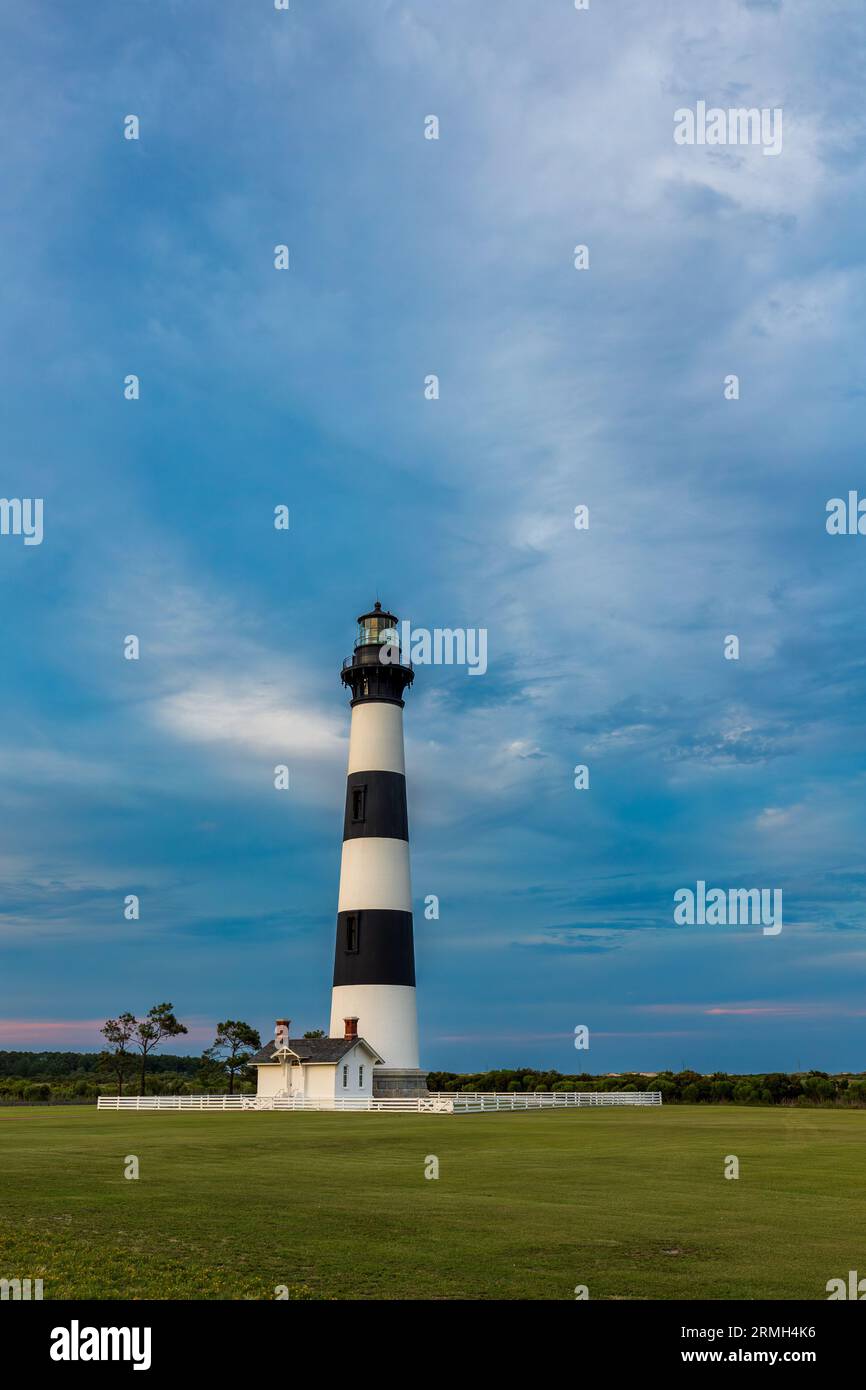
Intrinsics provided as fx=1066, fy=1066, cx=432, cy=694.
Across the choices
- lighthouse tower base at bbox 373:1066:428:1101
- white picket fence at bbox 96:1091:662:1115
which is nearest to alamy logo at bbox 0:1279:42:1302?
white picket fence at bbox 96:1091:662:1115

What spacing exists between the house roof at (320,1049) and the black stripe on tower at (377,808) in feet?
32.2

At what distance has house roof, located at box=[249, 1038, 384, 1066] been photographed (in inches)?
1955

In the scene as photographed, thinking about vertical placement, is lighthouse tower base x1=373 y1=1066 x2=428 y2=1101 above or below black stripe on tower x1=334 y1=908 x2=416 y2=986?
below

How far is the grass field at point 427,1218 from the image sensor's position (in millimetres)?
11422

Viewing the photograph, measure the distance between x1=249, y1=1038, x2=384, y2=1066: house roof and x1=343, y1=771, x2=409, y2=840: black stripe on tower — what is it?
32.2ft

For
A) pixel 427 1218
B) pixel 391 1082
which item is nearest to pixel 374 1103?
pixel 391 1082

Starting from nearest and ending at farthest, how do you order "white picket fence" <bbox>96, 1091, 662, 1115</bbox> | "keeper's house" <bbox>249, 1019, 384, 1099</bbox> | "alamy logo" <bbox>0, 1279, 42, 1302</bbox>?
"alamy logo" <bbox>0, 1279, 42, 1302</bbox> < "white picket fence" <bbox>96, 1091, 662, 1115</bbox> < "keeper's house" <bbox>249, 1019, 384, 1099</bbox>

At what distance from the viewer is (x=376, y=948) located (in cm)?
5212

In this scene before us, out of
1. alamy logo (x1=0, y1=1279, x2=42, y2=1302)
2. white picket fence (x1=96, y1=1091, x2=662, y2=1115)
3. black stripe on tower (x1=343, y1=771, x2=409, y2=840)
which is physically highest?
black stripe on tower (x1=343, y1=771, x2=409, y2=840)
